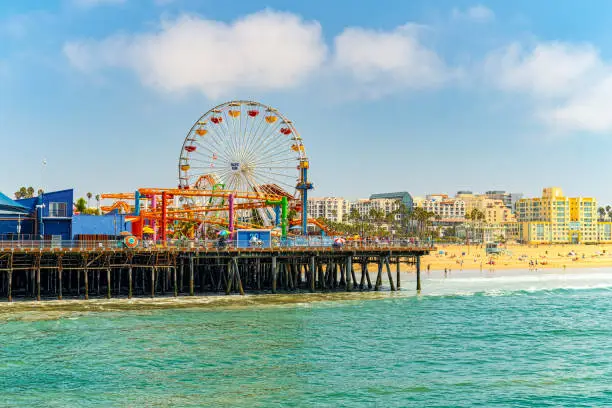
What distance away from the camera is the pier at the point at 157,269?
46531mm

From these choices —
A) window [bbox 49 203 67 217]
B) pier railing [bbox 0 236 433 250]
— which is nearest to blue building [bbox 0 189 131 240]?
window [bbox 49 203 67 217]

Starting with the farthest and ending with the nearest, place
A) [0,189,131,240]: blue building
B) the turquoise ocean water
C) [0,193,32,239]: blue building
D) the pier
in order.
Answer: [0,193,32,239]: blue building < [0,189,131,240]: blue building < the pier < the turquoise ocean water

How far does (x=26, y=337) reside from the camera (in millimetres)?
33219

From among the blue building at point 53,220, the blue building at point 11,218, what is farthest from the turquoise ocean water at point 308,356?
the blue building at point 11,218

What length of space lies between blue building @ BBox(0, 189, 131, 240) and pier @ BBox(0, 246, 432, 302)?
2915mm

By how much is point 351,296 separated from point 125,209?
37.5 m

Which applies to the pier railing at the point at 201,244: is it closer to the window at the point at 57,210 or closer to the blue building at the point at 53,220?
the blue building at the point at 53,220

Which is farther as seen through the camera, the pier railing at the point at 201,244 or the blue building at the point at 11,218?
the blue building at the point at 11,218

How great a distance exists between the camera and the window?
52312 mm

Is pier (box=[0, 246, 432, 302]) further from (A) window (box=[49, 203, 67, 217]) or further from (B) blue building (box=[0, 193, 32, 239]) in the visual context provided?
(A) window (box=[49, 203, 67, 217])

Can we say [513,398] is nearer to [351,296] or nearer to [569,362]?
[569,362]

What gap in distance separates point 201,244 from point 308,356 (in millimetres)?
24157

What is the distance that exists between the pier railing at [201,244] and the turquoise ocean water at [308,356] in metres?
6.52

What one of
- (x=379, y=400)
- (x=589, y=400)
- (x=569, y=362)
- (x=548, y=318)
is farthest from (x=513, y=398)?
(x=548, y=318)
